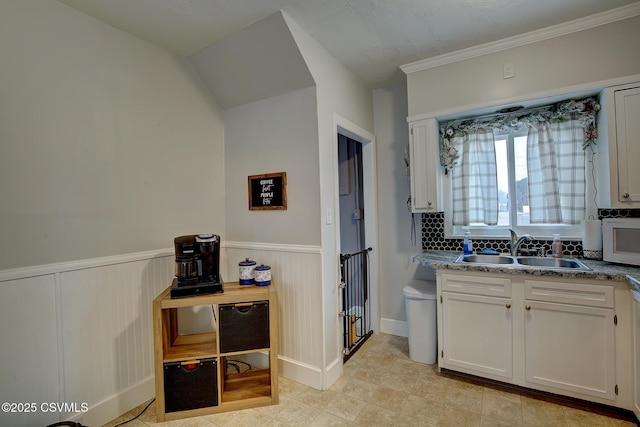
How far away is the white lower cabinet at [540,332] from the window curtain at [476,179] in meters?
0.73

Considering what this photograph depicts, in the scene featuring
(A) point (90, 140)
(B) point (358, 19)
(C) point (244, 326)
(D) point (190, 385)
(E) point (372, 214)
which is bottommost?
(D) point (190, 385)

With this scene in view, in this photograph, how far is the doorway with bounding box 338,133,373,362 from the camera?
2.83 m

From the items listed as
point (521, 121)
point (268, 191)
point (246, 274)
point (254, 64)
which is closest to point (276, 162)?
point (268, 191)

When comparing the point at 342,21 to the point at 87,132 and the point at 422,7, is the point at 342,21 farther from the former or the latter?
the point at 87,132

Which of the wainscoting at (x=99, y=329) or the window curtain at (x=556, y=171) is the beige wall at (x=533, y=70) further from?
the wainscoting at (x=99, y=329)

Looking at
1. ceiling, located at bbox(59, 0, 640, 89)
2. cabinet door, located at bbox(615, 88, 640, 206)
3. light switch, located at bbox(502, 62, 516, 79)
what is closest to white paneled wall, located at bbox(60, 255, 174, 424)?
ceiling, located at bbox(59, 0, 640, 89)

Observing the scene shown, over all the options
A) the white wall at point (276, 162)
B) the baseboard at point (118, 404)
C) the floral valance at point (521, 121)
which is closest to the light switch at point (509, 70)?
the floral valance at point (521, 121)

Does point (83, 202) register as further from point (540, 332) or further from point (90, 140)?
point (540, 332)

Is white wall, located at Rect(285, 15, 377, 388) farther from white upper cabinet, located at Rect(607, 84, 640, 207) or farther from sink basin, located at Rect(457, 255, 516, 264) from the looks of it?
white upper cabinet, located at Rect(607, 84, 640, 207)

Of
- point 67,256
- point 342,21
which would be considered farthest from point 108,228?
point 342,21

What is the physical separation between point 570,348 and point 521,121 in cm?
Result: 176

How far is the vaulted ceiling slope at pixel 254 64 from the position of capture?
→ 78.5 inches

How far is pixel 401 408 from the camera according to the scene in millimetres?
1899

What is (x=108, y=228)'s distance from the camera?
190 centimetres
